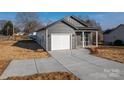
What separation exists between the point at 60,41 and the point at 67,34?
1322mm

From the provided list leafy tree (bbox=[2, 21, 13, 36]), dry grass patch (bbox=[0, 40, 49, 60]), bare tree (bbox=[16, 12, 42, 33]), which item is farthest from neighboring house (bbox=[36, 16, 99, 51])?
leafy tree (bbox=[2, 21, 13, 36])

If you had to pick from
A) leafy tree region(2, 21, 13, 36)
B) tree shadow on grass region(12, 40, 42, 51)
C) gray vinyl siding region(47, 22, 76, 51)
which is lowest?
tree shadow on grass region(12, 40, 42, 51)

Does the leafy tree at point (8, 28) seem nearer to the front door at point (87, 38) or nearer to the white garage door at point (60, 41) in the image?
the front door at point (87, 38)

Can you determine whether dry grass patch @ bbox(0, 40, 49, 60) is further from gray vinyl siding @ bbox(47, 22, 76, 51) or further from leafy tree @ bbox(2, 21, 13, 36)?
leafy tree @ bbox(2, 21, 13, 36)

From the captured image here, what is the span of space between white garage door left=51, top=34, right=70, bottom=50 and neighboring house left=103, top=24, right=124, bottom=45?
12.4 m

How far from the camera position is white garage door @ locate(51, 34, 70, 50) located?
23156mm

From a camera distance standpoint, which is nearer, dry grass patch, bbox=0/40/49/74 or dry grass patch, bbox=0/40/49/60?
dry grass patch, bbox=0/40/49/74

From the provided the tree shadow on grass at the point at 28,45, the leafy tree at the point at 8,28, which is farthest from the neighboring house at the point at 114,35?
the leafy tree at the point at 8,28

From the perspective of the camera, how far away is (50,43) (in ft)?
75.0

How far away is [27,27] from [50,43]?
33.4 meters

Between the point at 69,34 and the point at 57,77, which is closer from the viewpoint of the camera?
the point at 57,77
